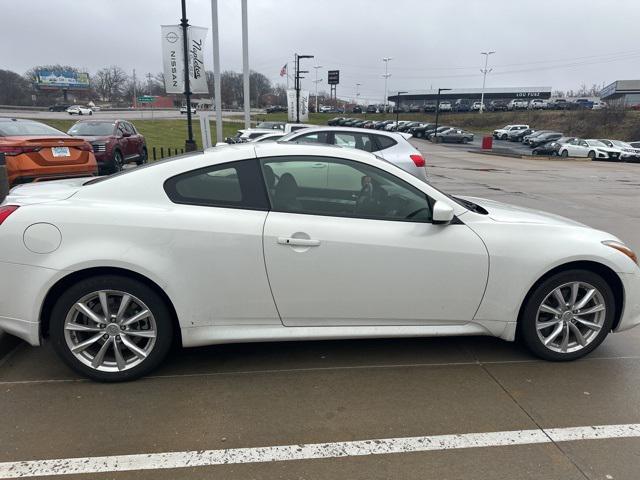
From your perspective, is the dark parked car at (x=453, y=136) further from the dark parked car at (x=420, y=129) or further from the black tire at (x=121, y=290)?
the black tire at (x=121, y=290)

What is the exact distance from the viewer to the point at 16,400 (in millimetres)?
3002

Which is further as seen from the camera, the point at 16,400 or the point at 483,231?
the point at 483,231

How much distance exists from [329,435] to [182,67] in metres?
17.8

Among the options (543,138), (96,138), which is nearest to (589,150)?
(543,138)

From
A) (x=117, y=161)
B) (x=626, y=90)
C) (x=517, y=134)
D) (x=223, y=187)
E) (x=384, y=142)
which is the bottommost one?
(x=517, y=134)

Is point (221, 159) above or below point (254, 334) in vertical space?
above

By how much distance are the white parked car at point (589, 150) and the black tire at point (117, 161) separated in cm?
2915

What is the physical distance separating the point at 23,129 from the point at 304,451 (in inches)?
339

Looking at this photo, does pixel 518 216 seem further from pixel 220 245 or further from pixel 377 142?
pixel 377 142

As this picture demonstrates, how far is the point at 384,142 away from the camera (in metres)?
9.41

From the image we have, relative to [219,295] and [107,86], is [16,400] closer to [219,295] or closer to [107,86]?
[219,295]

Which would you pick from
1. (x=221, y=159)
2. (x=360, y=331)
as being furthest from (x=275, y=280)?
(x=221, y=159)

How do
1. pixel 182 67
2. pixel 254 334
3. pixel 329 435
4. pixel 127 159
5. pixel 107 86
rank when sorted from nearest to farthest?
pixel 329 435 → pixel 254 334 → pixel 127 159 → pixel 182 67 → pixel 107 86

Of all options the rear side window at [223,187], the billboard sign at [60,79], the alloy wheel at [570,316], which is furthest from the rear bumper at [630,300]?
the billboard sign at [60,79]
